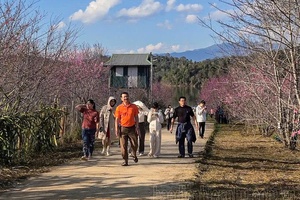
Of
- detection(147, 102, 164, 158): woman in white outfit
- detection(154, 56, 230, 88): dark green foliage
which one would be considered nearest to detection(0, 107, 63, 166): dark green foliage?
detection(147, 102, 164, 158): woman in white outfit

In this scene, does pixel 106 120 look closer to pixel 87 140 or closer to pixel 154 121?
pixel 87 140

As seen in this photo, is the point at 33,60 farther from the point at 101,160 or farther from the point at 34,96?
the point at 101,160

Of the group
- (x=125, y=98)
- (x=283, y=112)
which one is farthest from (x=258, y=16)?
(x=283, y=112)

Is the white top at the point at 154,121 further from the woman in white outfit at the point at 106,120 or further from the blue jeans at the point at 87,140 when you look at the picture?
the blue jeans at the point at 87,140

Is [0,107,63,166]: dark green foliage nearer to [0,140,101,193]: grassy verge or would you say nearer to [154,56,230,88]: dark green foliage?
[0,140,101,193]: grassy verge

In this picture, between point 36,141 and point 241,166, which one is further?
point 36,141

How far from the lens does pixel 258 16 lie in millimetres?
7453

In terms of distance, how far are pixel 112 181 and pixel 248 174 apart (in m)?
3.07

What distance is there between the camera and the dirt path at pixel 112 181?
280 inches

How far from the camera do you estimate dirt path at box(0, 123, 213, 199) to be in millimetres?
7117

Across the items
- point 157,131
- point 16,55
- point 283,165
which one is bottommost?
point 283,165

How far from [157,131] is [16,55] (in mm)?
4172

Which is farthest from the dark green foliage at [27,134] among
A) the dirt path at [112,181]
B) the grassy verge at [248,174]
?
the grassy verge at [248,174]

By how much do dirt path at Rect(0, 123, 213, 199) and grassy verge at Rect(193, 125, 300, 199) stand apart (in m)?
0.44
